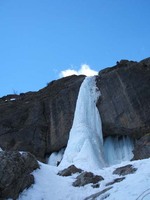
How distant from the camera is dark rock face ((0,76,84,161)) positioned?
28.4 meters

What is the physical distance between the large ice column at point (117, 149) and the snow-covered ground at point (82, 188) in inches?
334

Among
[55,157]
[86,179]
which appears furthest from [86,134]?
[86,179]

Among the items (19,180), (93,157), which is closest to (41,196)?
(19,180)

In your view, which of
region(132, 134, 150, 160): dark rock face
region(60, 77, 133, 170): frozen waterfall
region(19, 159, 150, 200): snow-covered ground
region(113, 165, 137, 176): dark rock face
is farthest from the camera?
region(60, 77, 133, 170): frozen waterfall

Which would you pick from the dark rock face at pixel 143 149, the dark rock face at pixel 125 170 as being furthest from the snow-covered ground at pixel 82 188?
the dark rock face at pixel 143 149

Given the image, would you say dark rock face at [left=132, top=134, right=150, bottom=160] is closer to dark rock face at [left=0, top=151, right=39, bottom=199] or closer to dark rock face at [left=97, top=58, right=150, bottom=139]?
dark rock face at [left=97, top=58, right=150, bottom=139]

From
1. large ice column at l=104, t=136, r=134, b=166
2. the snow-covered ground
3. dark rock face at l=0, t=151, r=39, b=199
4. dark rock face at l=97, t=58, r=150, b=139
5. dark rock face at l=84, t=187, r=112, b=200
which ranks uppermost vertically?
dark rock face at l=97, t=58, r=150, b=139

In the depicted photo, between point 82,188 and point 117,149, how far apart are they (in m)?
11.9

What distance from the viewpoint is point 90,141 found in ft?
81.1

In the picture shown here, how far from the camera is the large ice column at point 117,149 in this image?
84.2 feet

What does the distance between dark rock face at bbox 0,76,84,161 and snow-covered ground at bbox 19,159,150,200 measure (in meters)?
11.1

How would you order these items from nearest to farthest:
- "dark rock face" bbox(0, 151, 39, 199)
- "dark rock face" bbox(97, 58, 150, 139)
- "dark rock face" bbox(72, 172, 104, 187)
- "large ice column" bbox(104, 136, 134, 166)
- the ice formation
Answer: "dark rock face" bbox(0, 151, 39, 199) → "dark rock face" bbox(72, 172, 104, 187) → "dark rock face" bbox(97, 58, 150, 139) → "large ice column" bbox(104, 136, 134, 166) → the ice formation

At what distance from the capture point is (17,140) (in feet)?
94.9

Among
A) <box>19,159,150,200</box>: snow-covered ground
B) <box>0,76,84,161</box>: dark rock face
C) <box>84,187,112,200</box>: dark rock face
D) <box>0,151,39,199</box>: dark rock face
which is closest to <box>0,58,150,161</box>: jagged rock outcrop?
<box>0,76,84,161</box>: dark rock face
